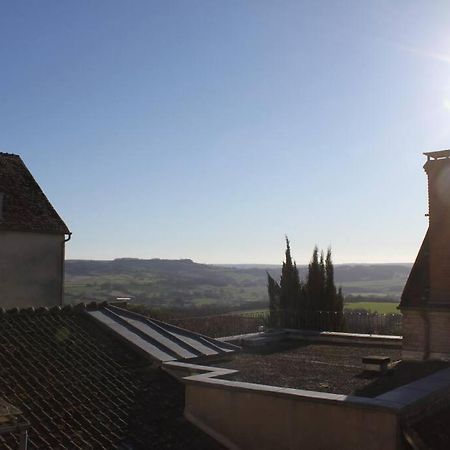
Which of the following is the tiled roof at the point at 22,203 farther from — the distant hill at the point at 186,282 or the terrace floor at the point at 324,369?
the distant hill at the point at 186,282

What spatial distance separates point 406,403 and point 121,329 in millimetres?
5038

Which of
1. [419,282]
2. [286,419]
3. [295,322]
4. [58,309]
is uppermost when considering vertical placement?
[419,282]

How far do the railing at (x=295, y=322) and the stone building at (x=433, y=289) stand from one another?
4.67 metres

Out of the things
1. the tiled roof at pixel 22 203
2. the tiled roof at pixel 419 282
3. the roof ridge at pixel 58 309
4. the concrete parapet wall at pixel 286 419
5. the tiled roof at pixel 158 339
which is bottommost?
the concrete parapet wall at pixel 286 419

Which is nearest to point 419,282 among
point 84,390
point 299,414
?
point 299,414

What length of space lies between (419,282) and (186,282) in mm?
61175

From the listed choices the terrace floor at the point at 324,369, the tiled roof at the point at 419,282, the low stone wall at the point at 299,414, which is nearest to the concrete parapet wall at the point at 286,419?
the low stone wall at the point at 299,414

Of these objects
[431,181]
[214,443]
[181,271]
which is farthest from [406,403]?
[181,271]

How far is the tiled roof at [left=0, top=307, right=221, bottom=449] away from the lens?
6281mm

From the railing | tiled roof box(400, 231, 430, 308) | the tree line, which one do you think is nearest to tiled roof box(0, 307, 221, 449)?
tiled roof box(400, 231, 430, 308)

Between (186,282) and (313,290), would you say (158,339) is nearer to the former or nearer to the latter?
(313,290)

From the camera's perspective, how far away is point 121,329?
31.1ft

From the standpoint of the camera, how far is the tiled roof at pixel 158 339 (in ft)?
29.5

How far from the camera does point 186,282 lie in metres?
71.6
